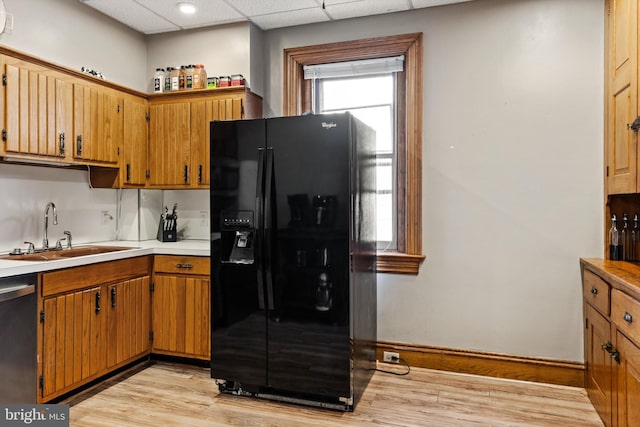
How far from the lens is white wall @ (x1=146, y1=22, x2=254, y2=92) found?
357cm

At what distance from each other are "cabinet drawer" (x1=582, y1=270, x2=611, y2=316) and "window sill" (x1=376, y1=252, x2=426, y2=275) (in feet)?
3.41

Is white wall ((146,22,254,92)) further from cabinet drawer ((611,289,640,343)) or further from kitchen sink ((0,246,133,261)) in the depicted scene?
cabinet drawer ((611,289,640,343))

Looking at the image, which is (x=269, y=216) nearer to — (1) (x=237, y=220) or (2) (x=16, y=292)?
(1) (x=237, y=220)

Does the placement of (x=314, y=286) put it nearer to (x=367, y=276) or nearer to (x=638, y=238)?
(x=367, y=276)

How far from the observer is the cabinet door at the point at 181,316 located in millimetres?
3205

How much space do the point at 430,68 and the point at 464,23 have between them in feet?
1.24

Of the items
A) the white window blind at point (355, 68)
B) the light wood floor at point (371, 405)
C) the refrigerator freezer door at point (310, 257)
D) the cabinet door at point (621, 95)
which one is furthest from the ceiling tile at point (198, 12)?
the light wood floor at point (371, 405)

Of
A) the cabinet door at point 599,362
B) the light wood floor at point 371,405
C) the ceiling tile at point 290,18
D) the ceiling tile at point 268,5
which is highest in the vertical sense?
the ceiling tile at point 290,18

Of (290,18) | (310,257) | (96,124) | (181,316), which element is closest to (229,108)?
(290,18)

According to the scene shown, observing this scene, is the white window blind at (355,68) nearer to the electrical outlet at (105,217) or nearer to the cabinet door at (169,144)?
the cabinet door at (169,144)

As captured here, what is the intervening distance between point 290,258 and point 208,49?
2037 millimetres

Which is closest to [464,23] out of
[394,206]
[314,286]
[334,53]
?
[334,53]

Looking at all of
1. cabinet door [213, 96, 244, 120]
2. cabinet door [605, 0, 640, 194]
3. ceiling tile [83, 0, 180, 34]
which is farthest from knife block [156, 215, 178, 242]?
cabinet door [605, 0, 640, 194]

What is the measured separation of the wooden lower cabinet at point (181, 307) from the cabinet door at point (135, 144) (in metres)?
0.71
